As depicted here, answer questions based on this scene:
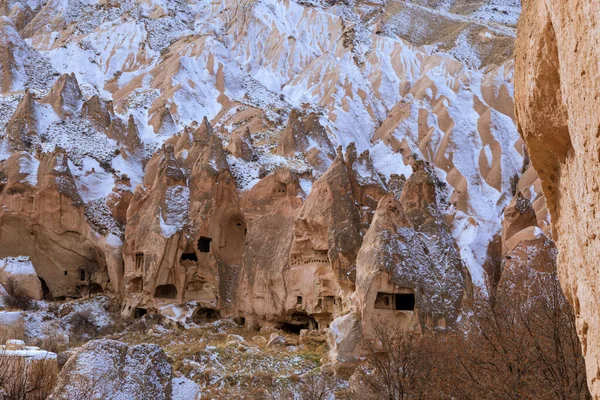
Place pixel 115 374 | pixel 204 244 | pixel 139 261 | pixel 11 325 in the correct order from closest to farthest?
1. pixel 115 374
2. pixel 11 325
3. pixel 204 244
4. pixel 139 261

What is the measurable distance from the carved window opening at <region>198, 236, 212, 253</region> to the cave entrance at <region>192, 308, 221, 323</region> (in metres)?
3.06

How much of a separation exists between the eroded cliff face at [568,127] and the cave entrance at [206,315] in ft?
109

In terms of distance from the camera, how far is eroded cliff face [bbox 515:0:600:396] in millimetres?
4469

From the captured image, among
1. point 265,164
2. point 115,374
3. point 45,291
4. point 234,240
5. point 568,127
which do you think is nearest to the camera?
point 568,127

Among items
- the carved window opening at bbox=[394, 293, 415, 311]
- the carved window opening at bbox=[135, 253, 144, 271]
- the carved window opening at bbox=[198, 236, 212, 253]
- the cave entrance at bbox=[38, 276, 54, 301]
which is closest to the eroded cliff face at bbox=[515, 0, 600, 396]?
the carved window opening at bbox=[394, 293, 415, 311]

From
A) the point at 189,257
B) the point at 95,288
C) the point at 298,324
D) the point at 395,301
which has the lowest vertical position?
the point at 298,324

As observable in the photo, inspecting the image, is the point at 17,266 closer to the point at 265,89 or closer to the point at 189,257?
the point at 189,257

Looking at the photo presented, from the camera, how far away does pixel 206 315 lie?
129 ft

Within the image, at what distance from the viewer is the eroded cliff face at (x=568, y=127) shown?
4.47 m

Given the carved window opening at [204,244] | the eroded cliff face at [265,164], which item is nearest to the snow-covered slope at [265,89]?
the eroded cliff face at [265,164]

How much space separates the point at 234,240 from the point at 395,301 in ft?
52.5

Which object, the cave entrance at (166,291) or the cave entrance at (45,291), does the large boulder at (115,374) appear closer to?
the cave entrance at (166,291)

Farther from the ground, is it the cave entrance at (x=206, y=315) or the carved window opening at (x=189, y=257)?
the carved window opening at (x=189, y=257)

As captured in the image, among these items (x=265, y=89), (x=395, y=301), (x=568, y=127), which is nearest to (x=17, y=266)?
(x=395, y=301)
